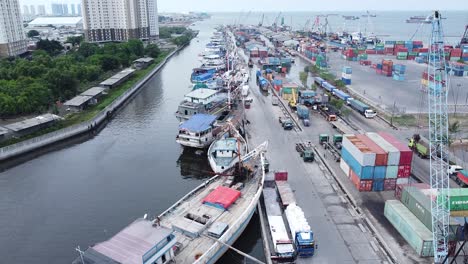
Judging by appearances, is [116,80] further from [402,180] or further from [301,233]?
[301,233]

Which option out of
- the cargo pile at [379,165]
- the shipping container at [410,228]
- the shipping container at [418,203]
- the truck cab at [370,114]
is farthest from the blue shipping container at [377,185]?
the truck cab at [370,114]

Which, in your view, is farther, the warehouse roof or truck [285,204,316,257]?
the warehouse roof

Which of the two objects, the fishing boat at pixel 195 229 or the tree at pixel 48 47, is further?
the tree at pixel 48 47

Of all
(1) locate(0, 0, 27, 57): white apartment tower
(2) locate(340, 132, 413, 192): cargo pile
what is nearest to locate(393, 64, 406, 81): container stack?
(2) locate(340, 132, 413, 192): cargo pile

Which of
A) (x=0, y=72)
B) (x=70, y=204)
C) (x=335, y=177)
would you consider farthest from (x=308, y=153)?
(x=0, y=72)

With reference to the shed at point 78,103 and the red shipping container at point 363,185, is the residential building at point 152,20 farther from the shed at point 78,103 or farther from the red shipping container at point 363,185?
the red shipping container at point 363,185

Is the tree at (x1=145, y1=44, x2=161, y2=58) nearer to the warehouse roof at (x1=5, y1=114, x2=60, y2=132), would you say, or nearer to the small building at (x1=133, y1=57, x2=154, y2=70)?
the small building at (x1=133, y1=57, x2=154, y2=70)

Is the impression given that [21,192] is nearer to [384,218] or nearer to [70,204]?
[70,204]
